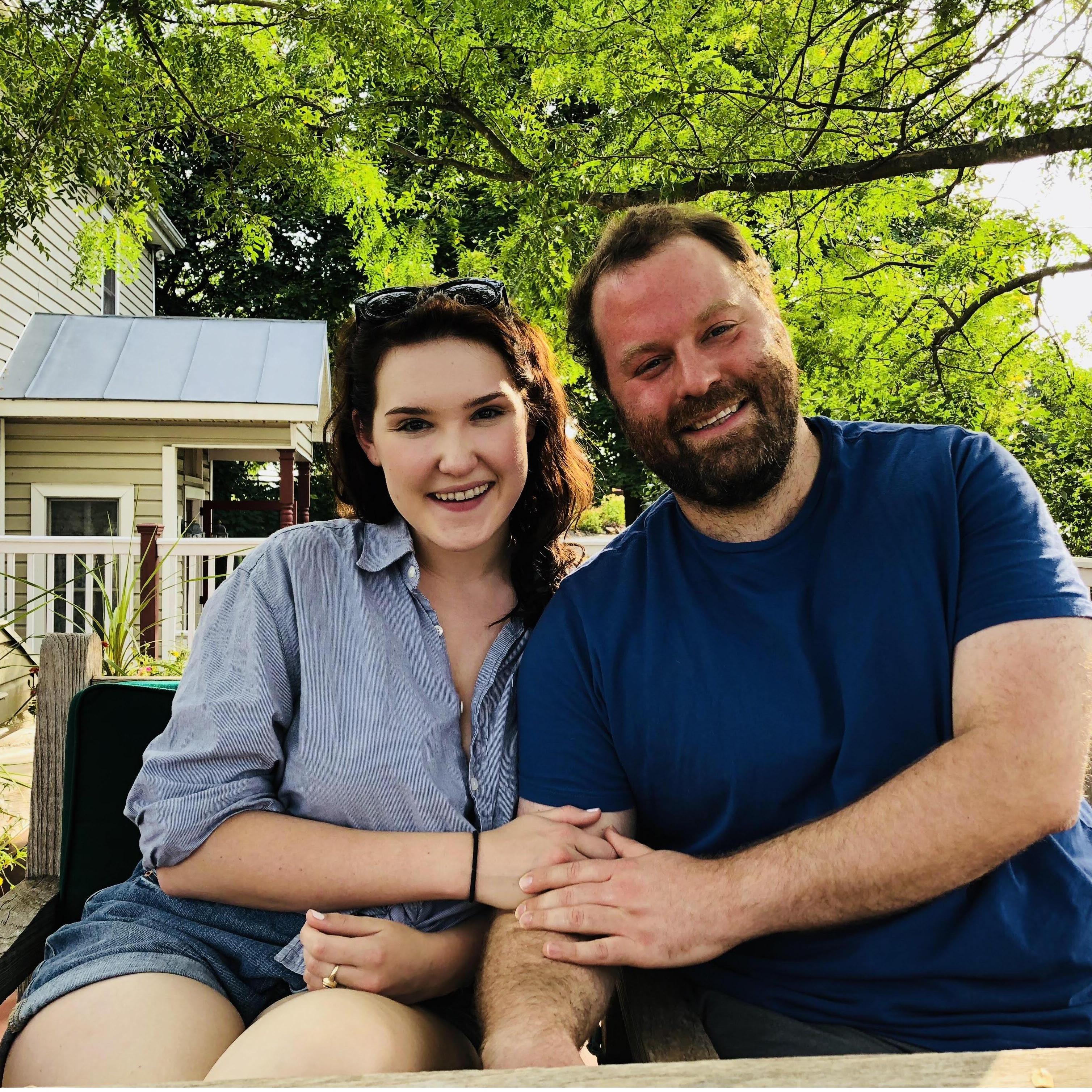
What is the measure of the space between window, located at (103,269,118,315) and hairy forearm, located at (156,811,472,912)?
44.8 ft

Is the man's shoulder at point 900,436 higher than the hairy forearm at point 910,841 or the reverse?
higher

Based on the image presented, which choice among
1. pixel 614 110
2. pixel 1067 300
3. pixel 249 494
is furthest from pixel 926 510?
pixel 249 494

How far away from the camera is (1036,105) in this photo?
11.1ft

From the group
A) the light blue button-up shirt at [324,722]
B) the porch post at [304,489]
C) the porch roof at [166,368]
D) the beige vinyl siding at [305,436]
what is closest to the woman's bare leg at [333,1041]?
the light blue button-up shirt at [324,722]

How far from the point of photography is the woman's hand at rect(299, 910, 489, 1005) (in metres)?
1.55

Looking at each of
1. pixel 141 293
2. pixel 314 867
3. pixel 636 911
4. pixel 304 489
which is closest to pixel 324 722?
pixel 314 867

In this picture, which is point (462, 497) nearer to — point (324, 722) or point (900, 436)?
point (324, 722)

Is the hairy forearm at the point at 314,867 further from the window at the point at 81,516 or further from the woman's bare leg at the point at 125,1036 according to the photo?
the window at the point at 81,516

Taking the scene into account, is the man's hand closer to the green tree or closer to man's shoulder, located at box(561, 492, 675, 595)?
man's shoulder, located at box(561, 492, 675, 595)

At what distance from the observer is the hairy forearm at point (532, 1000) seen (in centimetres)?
143

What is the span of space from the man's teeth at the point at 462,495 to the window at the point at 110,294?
13.4 meters

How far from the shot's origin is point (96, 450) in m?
11.0

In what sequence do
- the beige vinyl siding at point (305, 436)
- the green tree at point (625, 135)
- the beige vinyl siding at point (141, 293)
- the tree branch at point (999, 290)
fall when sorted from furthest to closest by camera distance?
the beige vinyl siding at point (141, 293) < the beige vinyl siding at point (305, 436) < the tree branch at point (999, 290) < the green tree at point (625, 135)

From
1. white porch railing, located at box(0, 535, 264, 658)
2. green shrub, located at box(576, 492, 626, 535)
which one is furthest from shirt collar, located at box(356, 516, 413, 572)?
green shrub, located at box(576, 492, 626, 535)
